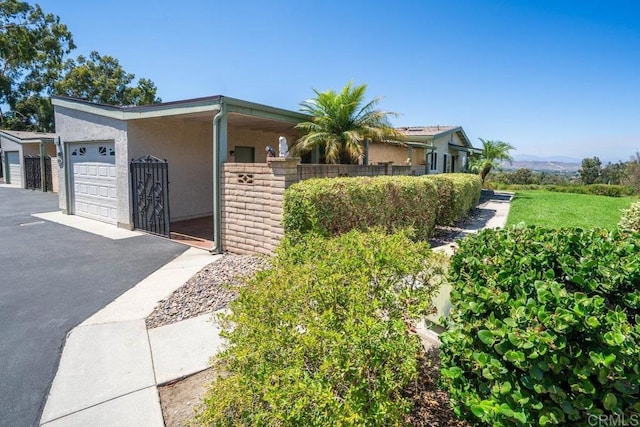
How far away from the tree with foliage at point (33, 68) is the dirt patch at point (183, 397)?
140ft

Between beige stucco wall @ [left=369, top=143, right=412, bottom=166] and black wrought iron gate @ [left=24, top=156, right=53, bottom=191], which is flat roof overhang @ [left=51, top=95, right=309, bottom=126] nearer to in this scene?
beige stucco wall @ [left=369, top=143, right=412, bottom=166]

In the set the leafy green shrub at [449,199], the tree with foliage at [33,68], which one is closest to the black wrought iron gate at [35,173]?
the tree with foliage at [33,68]

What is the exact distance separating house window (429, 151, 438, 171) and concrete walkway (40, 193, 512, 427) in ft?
57.0

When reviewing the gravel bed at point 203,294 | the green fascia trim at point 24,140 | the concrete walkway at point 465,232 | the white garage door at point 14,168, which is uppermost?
the green fascia trim at point 24,140

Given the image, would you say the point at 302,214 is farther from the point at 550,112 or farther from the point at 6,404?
the point at 550,112

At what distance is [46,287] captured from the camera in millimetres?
5953

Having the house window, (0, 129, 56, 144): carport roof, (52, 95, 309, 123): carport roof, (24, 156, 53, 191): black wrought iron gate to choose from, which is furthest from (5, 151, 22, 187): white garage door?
the house window

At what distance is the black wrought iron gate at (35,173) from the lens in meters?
20.6

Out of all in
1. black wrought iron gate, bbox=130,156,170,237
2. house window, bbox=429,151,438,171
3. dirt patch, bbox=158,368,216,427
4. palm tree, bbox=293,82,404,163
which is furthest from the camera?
house window, bbox=429,151,438,171

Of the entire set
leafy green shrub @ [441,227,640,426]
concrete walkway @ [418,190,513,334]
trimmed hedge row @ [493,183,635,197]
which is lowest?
concrete walkway @ [418,190,513,334]

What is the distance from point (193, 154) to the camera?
1209 centimetres

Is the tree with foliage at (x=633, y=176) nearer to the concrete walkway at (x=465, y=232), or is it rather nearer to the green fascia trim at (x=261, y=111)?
the concrete walkway at (x=465, y=232)

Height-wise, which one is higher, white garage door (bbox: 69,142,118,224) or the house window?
the house window

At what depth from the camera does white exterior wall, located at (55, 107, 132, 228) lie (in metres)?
A: 10.1
